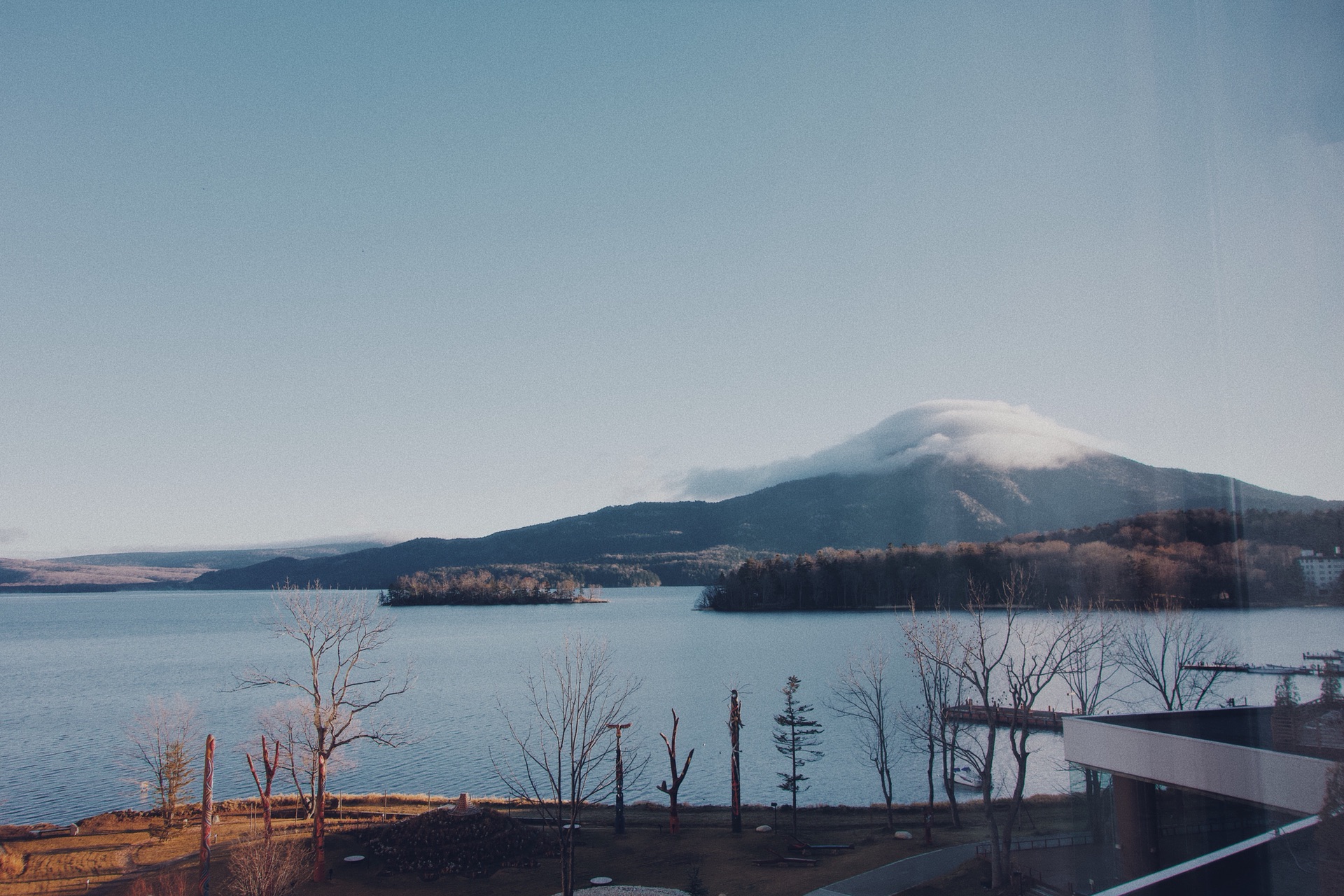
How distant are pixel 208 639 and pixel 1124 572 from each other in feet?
324

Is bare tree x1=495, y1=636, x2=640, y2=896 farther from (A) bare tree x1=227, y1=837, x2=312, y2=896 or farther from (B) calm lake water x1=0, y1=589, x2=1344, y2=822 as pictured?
(A) bare tree x1=227, y1=837, x2=312, y2=896

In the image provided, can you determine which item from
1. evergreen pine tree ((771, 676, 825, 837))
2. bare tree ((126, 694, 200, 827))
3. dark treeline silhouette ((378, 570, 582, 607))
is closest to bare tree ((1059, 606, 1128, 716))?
evergreen pine tree ((771, 676, 825, 837))

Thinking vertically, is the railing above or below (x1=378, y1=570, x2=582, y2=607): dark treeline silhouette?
above

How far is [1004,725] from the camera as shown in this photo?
45.7m

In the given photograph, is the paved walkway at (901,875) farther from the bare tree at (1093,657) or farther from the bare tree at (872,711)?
the bare tree at (1093,657)

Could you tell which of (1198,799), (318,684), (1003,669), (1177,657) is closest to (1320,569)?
(1198,799)

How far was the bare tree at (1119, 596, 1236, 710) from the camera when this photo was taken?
31.5 meters

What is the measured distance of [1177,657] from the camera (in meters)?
32.7

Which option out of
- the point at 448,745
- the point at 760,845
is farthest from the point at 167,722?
the point at 760,845

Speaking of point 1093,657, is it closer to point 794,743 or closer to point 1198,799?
point 794,743

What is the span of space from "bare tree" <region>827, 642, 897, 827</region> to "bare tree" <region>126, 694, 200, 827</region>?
890 inches

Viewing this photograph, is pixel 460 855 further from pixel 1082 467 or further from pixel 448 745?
pixel 1082 467

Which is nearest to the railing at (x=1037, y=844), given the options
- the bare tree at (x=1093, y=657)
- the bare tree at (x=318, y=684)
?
the bare tree at (x=1093, y=657)

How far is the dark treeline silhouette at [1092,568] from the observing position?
55.8ft
